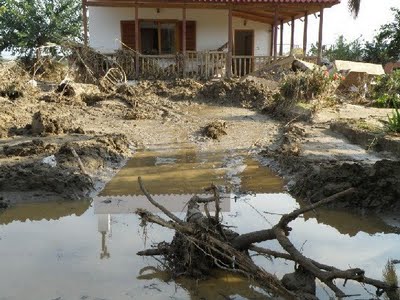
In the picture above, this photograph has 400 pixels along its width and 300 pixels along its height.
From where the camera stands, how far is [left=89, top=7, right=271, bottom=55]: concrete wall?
19.6 meters

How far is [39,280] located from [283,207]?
345 centimetres

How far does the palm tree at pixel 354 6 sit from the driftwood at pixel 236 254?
744cm

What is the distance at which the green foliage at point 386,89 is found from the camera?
553 inches

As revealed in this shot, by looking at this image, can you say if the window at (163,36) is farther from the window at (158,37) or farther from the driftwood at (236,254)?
the driftwood at (236,254)

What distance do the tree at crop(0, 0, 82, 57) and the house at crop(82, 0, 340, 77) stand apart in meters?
6.38

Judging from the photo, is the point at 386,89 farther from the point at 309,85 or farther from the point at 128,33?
the point at 128,33

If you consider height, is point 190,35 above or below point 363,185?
above

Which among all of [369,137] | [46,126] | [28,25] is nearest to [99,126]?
[46,126]

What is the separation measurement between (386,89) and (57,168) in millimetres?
12121

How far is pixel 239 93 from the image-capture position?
15273mm

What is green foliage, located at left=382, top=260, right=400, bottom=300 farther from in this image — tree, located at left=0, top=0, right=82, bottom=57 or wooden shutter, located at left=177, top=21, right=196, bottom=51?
tree, located at left=0, top=0, right=82, bottom=57

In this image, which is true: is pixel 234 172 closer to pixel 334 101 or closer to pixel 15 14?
pixel 334 101

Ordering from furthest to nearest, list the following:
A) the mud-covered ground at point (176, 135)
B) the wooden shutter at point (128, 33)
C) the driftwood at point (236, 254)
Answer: the wooden shutter at point (128, 33) < the mud-covered ground at point (176, 135) < the driftwood at point (236, 254)

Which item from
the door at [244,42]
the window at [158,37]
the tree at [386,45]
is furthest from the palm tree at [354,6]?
the tree at [386,45]
